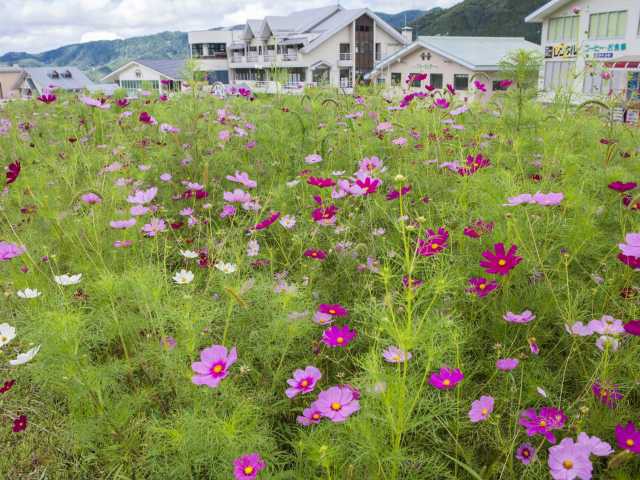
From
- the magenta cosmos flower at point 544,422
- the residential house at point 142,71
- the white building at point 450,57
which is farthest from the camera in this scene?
the residential house at point 142,71

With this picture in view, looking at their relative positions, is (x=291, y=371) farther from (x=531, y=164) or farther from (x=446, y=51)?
(x=446, y=51)

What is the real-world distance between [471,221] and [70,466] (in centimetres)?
142

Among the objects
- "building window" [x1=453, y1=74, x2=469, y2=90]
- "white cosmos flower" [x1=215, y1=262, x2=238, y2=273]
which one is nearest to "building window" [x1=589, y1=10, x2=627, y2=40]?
"building window" [x1=453, y1=74, x2=469, y2=90]

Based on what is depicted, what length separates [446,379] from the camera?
100 cm

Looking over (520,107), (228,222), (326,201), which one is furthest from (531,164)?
(228,222)

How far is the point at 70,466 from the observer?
1071 millimetres

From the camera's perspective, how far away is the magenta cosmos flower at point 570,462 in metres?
0.77

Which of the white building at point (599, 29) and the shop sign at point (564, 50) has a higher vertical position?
the white building at point (599, 29)

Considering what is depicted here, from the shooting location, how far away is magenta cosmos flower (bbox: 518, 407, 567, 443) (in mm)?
917

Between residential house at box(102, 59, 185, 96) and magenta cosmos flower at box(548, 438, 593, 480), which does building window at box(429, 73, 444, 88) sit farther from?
magenta cosmos flower at box(548, 438, 593, 480)

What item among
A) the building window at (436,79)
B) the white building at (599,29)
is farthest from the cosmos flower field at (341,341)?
the building window at (436,79)

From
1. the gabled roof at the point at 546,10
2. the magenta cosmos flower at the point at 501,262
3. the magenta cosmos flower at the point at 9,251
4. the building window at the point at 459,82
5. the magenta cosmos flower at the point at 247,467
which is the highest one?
the gabled roof at the point at 546,10

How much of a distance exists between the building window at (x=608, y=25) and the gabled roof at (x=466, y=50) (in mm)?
2480

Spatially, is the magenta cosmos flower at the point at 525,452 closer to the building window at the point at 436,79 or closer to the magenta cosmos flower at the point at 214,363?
the magenta cosmos flower at the point at 214,363
